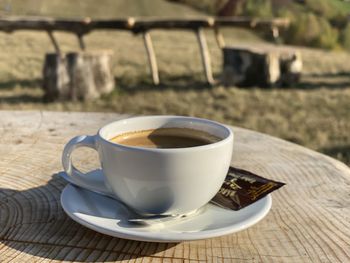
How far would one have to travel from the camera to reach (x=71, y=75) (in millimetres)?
4645

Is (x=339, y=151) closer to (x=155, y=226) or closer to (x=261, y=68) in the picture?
(x=261, y=68)

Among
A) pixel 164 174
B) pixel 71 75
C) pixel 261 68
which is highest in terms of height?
pixel 164 174

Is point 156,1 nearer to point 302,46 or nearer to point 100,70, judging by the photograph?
point 302,46

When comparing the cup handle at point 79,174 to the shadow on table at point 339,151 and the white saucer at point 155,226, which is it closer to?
the white saucer at point 155,226

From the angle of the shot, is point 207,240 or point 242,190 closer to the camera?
point 207,240

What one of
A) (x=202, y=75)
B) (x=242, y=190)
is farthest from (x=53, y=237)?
(x=202, y=75)

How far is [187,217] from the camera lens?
79cm

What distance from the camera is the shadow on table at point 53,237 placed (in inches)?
27.8

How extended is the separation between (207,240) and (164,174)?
4.7 inches

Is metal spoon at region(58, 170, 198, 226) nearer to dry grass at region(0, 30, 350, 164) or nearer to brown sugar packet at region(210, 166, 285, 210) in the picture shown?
brown sugar packet at region(210, 166, 285, 210)

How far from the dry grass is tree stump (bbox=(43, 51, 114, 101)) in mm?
155

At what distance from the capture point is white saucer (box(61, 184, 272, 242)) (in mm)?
688

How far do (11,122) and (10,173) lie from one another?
0.39 m

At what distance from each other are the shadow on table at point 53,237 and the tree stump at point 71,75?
3.81m
